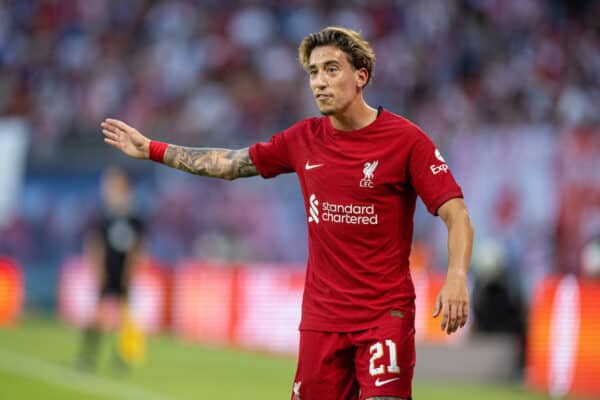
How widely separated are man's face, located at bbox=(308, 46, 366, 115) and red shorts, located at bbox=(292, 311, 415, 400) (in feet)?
3.50

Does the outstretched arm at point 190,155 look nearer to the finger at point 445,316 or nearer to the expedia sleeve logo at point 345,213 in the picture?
the expedia sleeve logo at point 345,213

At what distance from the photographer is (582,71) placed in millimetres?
17297

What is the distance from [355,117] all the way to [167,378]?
8.36m

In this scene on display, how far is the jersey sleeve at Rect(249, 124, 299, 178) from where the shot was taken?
605 cm

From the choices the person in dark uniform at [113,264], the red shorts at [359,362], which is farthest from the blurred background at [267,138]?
the red shorts at [359,362]

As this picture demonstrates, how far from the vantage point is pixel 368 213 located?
5.67 metres

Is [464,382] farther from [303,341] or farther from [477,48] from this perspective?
[303,341]

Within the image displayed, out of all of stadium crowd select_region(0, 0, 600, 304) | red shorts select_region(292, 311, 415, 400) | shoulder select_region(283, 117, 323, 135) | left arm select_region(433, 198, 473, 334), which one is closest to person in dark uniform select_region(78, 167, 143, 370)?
stadium crowd select_region(0, 0, 600, 304)

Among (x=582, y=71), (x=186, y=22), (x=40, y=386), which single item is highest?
(x=186, y=22)

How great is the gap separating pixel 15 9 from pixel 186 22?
5.25 m

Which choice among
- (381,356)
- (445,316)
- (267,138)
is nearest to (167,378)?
(267,138)

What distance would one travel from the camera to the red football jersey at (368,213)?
5.64 m

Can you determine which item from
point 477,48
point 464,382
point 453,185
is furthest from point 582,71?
point 453,185

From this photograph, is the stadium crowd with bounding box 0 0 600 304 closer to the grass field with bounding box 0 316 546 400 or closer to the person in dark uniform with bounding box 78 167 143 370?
the grass field with bounding box 0 316 546 400
